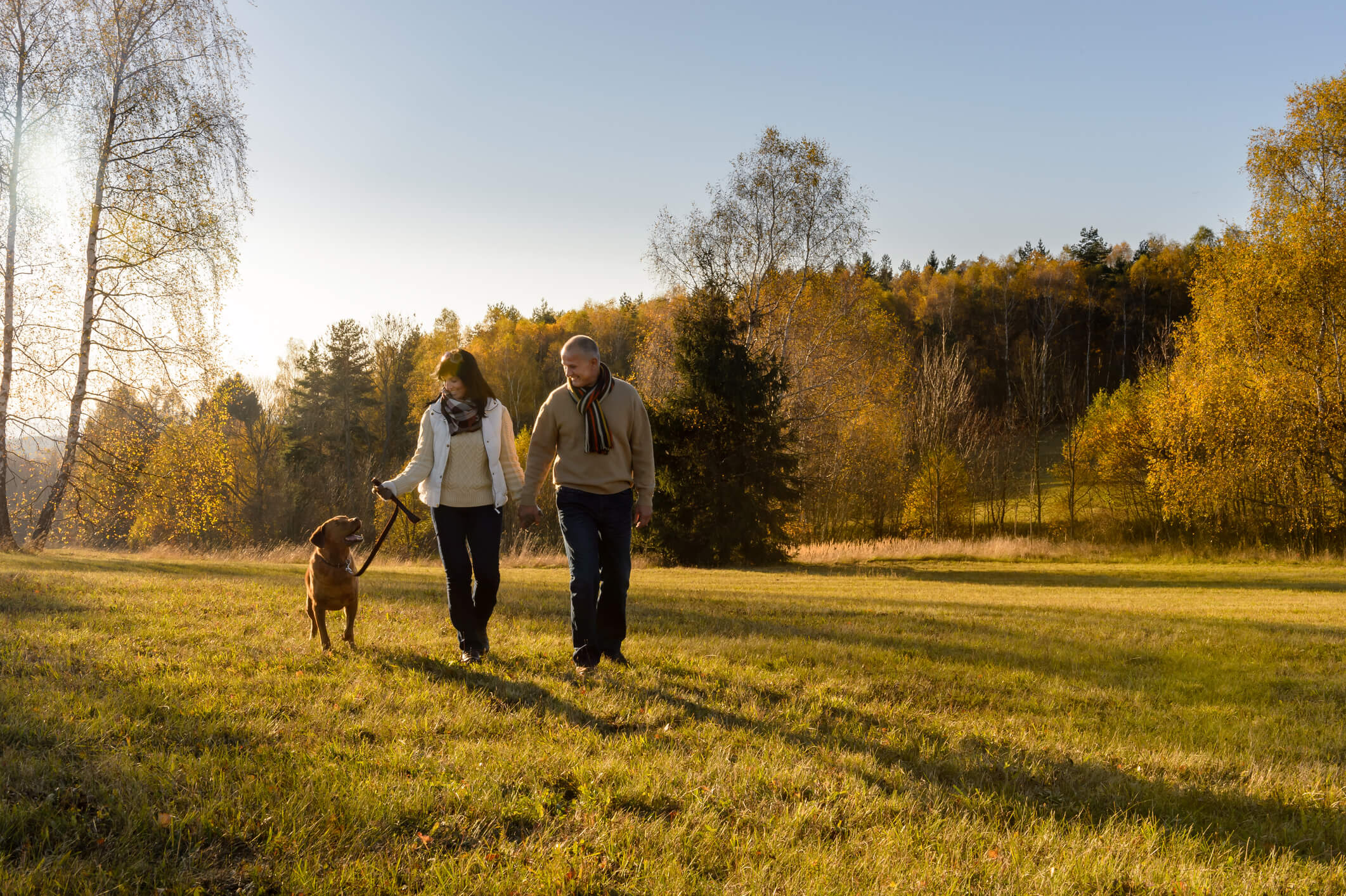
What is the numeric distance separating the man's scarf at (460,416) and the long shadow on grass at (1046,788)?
8.41ft

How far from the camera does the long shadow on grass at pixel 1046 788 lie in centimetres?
319

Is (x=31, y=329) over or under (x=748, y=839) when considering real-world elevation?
over

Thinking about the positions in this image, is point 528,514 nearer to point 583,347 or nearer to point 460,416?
point 460,416

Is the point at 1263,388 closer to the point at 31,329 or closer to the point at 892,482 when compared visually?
the point at 892,482

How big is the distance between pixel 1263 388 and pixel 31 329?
3112 cm

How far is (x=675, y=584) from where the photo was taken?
13945mm

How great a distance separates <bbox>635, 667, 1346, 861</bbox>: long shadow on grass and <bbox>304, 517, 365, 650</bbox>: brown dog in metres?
2.79

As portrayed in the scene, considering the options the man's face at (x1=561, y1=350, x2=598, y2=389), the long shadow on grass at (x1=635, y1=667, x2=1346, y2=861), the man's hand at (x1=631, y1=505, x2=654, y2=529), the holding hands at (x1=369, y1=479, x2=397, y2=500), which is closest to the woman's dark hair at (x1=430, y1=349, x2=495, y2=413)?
the man's face at (x1=561, y1=350, x2=598, y2=389)

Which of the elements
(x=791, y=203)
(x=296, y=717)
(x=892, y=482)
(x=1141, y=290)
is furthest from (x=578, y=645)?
(x=1141, y=290)

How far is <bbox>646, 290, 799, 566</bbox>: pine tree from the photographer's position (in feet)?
70.3

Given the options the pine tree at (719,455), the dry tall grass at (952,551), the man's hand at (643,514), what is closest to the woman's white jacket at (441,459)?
the man's hand at (643,514)

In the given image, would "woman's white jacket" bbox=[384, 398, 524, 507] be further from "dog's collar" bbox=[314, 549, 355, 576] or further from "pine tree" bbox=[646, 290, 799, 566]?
"pine tree" bbox=[646, 290, 799, 566]

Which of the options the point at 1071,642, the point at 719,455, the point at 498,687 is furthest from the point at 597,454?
the point at 719,455

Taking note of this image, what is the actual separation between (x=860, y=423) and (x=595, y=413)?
28.3m
